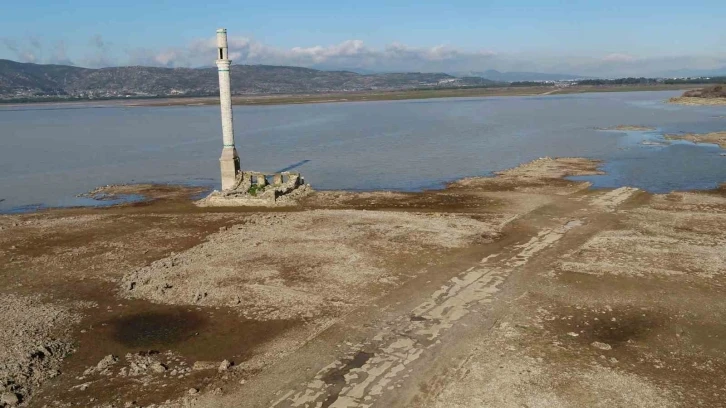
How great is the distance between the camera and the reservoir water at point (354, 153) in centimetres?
3928

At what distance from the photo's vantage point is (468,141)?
63344 millimetres

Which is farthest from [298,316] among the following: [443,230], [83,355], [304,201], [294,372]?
[304,201]

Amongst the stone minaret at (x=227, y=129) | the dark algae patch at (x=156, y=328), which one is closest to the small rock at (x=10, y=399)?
the dark algae patch at (x=156, y=328)

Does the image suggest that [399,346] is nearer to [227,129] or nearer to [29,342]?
[29,342]

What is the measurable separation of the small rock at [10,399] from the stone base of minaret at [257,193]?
19.2 meters

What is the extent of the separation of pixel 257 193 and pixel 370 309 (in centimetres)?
1711

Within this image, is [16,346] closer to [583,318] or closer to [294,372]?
[294,372]

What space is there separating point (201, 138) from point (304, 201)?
4392 cm

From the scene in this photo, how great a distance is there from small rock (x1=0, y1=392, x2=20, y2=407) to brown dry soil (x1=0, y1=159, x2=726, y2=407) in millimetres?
51

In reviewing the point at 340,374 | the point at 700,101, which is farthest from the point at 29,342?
the point at 700,101

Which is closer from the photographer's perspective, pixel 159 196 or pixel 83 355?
pixel 83 355

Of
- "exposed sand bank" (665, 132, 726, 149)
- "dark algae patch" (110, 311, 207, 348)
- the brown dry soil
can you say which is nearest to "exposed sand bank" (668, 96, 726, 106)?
"exposed sand bank" (665, 132, 726, 149)

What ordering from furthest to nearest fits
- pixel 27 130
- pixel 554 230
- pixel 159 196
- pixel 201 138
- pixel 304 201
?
pixel 27 130 < pixel 201 138 < pixel 159 196 < pixel 304 201 < pixel 554 230

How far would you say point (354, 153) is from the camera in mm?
54562
